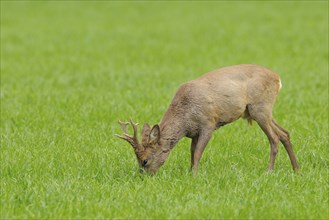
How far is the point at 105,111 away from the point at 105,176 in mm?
4446

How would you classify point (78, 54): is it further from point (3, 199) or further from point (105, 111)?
point (3, 199)

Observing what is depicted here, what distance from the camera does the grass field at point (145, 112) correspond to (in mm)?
7574

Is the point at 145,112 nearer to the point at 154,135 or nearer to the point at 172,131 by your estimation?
the point at 172,131

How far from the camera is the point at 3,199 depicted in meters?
7.65

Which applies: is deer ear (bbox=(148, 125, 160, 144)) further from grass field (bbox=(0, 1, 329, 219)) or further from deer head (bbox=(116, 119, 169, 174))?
grass field (bbox=(0, 1, 329, 219))

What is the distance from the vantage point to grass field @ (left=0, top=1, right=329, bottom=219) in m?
7.57

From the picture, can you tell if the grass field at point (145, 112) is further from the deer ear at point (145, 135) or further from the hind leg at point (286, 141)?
the deer ear at point (145, 135)

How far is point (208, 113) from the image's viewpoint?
895 centimetres

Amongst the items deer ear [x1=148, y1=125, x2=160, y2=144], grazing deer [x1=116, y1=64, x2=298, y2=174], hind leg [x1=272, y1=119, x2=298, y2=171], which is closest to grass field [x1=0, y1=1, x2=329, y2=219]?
hind leg [x1=272, y1=119, x2=298, y2=171]

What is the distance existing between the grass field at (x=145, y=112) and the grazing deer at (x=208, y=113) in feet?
0.92

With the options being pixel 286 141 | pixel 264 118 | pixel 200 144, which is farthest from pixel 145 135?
pixel 286 141

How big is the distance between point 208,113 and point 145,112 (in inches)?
153

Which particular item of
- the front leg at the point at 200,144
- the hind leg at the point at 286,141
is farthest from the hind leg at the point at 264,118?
the front leg at the point at 200,144

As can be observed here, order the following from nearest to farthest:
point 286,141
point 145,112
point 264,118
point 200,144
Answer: point 200,144 → point 264,118 → point 286,141 → point 145,112
